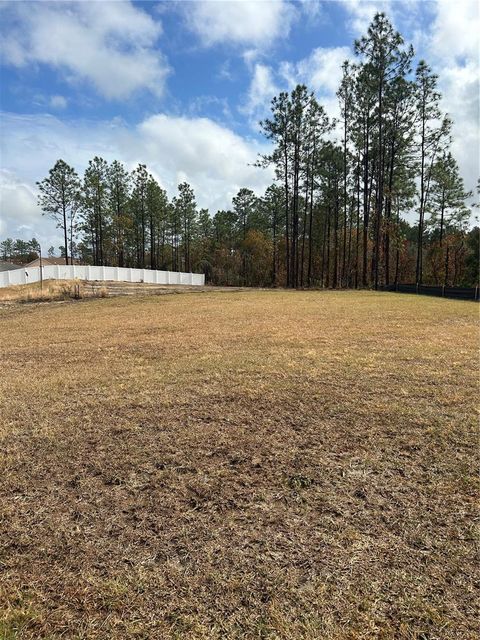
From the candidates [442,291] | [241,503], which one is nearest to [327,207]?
[442,291]

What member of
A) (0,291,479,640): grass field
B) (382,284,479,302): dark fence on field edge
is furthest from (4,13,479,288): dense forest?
(0,291,479,640): grass field

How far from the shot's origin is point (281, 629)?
148 cm

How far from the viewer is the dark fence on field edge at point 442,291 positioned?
18.7m

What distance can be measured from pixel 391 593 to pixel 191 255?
187ft

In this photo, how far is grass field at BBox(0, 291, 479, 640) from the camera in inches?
62.0

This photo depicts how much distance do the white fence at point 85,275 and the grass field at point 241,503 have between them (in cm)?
3271

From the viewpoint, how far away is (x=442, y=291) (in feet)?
68.6

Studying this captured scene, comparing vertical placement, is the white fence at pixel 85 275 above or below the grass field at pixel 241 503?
above

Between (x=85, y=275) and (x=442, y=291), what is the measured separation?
30331 mm

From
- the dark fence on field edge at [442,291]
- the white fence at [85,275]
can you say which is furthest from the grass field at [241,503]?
the white fence at [85,275]

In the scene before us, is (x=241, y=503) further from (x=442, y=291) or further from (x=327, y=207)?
(x=327, y=207)

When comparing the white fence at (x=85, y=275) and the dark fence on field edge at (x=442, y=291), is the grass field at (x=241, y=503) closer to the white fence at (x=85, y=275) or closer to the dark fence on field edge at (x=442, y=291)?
the dark fence on field edge at (x=442, y=291)

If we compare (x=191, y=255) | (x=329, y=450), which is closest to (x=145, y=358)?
(x=329, y=450)

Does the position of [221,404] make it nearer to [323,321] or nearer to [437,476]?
[437,476]
